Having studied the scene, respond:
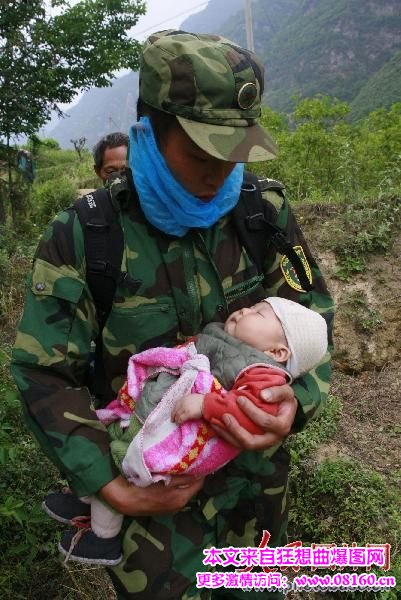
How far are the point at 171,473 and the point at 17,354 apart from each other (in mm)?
→ 488

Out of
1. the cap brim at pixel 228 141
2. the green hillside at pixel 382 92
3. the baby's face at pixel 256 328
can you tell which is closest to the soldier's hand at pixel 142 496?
the baby's face at pixel 256 328

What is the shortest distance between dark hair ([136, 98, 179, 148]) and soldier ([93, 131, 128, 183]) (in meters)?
2.48

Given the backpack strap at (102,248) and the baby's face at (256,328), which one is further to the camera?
the baby's face at (256,328)

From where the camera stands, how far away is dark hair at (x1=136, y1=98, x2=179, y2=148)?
1.33 metres

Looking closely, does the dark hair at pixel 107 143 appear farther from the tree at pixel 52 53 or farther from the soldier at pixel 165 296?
the tree at pixel 52 53

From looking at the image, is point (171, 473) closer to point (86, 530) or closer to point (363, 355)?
point (86, 530)

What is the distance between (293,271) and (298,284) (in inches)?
1.7

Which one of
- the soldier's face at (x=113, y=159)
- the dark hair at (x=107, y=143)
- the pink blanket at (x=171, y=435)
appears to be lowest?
the pink blanket at (x=171, y=435)

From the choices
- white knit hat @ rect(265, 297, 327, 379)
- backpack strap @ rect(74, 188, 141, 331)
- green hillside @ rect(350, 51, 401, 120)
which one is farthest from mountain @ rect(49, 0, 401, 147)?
backpack strap @ rect(74, 188, 141, 331)

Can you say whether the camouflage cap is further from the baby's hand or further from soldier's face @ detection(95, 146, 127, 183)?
soldier's face @ detection(95, 146, 127, 183)

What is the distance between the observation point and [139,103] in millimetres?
1437

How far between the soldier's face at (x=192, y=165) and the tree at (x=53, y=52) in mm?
7385

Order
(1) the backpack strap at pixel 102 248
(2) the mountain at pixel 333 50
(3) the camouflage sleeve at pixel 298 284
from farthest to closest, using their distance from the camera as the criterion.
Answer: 1. (2) the mountain at pixel 333 50
2. (3) the camouflage sleeve at pixel 298 284
3. (1) the backpack strap at pixel 102 248

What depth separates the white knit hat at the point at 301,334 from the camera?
1507mm
